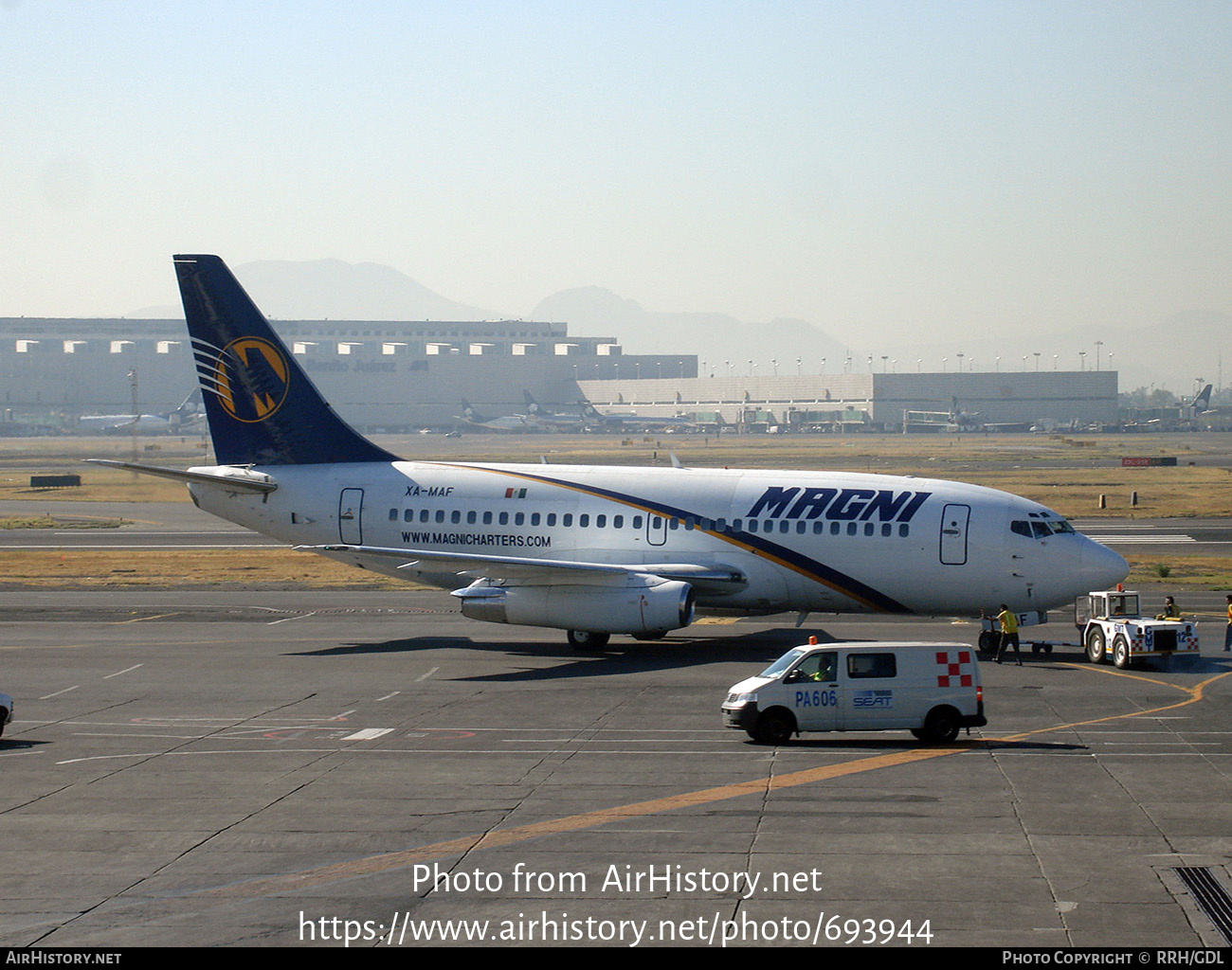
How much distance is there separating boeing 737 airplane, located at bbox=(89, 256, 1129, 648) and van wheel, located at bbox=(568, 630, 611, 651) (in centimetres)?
15

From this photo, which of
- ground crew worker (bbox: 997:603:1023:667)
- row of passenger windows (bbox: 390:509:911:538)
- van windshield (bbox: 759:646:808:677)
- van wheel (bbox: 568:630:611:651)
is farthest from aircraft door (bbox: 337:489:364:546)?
ground crew worker (bbox: 997:603:1023:667)

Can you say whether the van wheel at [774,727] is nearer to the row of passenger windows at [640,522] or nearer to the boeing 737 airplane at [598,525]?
the boeing 737 airplane at [598,525]

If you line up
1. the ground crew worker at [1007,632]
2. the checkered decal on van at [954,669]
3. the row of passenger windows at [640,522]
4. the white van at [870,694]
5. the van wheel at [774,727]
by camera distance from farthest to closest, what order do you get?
the row of passenger windows at [640,522] → the ground crew worker at [1007,632] → the van wheel at [774,727] → the white van at [870,694] → the checkered decal on van at [954,669]

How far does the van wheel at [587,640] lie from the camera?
40875 millimetres

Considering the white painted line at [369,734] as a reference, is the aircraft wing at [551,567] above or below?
above

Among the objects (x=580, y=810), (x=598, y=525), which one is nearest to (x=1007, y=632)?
(x=598, y=525)

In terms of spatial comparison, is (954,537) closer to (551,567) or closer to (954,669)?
(551,567)

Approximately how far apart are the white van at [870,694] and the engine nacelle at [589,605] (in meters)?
11.6

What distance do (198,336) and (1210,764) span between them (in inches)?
1455

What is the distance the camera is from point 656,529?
139 ft

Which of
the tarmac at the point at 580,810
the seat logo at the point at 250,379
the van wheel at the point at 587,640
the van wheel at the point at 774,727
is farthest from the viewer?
the seat logo at the point at 250,379

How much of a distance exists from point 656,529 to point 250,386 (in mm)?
16556

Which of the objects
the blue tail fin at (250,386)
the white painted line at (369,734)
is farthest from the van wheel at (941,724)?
the blue tail fin at (250,386)
